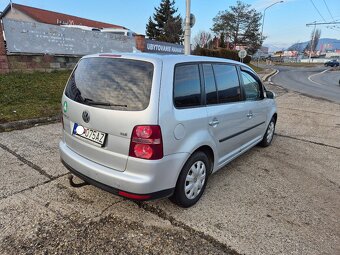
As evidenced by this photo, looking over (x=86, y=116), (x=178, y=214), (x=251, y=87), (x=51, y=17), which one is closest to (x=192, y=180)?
(x=178, y=214)

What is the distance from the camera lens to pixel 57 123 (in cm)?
602

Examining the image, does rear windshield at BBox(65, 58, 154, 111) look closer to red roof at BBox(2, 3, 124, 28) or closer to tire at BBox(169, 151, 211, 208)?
tire at BBox(169, 151, 211, 208)

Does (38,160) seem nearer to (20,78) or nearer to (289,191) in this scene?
(289,191)

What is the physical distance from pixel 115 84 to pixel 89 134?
58cm

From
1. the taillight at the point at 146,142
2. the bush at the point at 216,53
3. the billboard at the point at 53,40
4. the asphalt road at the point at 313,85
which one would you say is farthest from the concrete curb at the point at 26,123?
the bush at the point at 216,53

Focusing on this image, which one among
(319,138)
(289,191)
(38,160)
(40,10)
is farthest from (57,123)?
(40,10)

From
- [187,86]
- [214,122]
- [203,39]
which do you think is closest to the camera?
[187,86]

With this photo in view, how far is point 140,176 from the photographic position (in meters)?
2.38

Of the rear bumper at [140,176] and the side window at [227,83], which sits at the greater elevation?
the side window at [227,83]

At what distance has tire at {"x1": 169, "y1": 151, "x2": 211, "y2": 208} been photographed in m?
2.72

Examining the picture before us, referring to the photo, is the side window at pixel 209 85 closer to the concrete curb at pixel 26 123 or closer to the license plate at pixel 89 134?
the license plate at pixel 89 134

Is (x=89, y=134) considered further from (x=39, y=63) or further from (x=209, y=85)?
(x=39, y=63)

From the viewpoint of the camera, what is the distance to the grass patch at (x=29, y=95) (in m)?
6.11

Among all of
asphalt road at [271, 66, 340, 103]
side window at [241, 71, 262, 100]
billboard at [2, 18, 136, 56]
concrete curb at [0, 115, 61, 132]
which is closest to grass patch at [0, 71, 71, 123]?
concrete curb at [0, 115, 61, 132]
